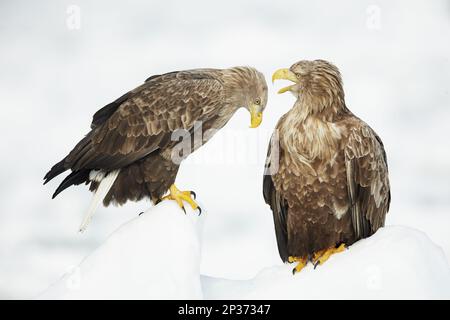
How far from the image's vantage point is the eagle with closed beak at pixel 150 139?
5.80 meters

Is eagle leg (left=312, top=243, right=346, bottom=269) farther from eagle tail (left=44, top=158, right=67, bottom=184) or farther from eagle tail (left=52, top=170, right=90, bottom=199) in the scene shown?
eagle tail (left=44, top=158, right=67, bottom=184)

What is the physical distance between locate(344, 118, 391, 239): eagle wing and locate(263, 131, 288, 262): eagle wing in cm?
58

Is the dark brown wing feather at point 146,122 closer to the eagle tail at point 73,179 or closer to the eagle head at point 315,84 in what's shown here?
the eagle tail at point 73,179

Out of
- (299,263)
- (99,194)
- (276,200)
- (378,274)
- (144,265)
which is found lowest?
(299,263)

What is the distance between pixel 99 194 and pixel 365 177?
2238mm

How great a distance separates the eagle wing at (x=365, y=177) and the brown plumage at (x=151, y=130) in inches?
42.9

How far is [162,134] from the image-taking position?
5.82 meters

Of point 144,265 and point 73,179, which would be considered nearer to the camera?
point 144,265

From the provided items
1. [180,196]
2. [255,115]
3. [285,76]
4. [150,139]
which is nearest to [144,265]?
[180,196]

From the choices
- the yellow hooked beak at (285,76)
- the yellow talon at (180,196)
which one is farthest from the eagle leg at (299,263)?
the yellow hooked beak at (285,76)

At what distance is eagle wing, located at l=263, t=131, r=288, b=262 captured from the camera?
5535mm

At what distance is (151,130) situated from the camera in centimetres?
587

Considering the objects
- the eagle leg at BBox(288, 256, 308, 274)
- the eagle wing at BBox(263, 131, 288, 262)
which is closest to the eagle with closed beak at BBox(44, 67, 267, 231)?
the eagle wing at BBox(263, 131, 288, 262)

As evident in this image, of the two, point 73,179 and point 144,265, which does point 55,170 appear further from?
point 144,265
